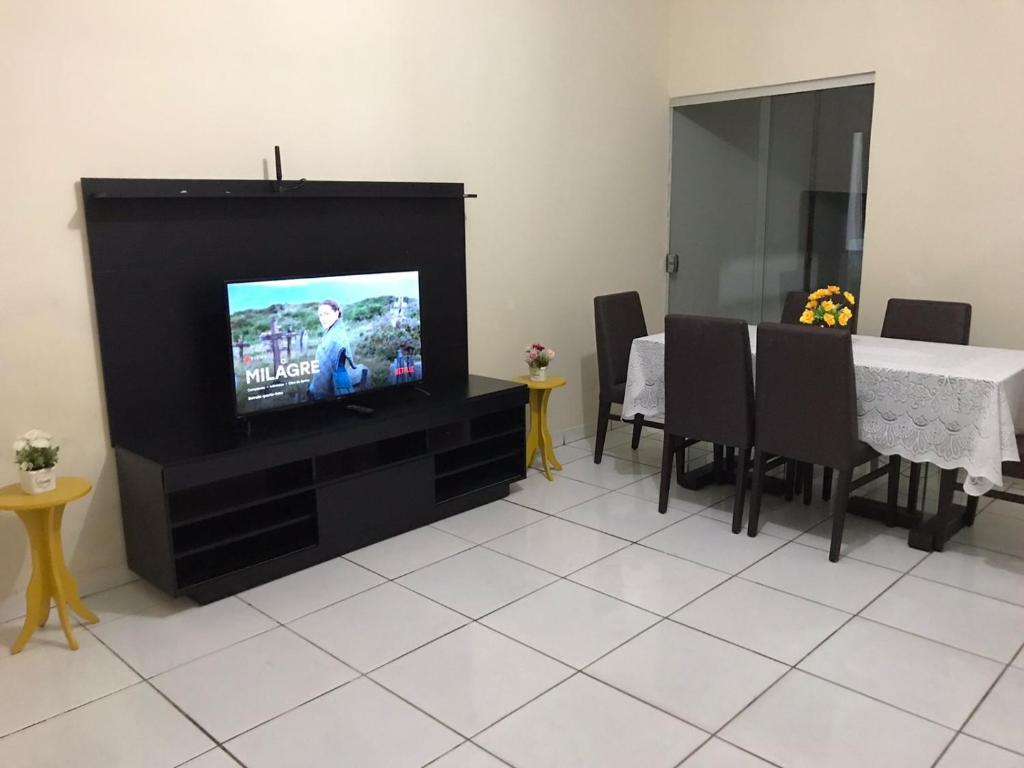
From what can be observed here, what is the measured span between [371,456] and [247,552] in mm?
678

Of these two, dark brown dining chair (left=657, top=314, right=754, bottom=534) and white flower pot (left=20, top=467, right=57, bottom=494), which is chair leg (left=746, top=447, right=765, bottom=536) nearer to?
dark brown dining chair (left=657, top=314, right=754, bottom=534)

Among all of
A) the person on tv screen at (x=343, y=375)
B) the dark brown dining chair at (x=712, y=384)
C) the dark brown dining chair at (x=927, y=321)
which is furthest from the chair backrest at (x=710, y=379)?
the person on tv screen at (x=343, y=375)

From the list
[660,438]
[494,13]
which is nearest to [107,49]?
[494,13]

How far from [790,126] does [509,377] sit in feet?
8.02

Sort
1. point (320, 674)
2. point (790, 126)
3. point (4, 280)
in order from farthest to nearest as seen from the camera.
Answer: point (790, 126)
point (4, 280)
point (320, 674)

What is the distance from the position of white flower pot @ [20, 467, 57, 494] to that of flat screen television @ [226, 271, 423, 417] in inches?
28.4

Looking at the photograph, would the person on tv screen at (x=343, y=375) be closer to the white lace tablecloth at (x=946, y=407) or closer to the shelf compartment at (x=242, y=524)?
the shelf compartment at (x=242, y=524)

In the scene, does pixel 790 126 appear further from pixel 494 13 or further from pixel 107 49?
pixel 107 49

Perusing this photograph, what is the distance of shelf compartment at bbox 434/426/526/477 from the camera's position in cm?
399

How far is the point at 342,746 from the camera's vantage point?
7.24 ft

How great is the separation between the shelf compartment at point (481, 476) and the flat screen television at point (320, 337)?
536mm

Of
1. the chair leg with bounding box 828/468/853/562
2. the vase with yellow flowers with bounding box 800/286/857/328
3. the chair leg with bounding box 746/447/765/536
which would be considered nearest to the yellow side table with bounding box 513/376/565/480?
the chair leg with bounding box 746/447/765/536

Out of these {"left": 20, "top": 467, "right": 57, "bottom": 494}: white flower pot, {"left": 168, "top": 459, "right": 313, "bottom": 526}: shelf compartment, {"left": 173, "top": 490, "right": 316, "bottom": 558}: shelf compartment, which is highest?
{"left": 20, "top": 467, "right": 57, "bottom": 494}: white flower pot

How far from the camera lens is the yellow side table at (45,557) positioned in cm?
269
